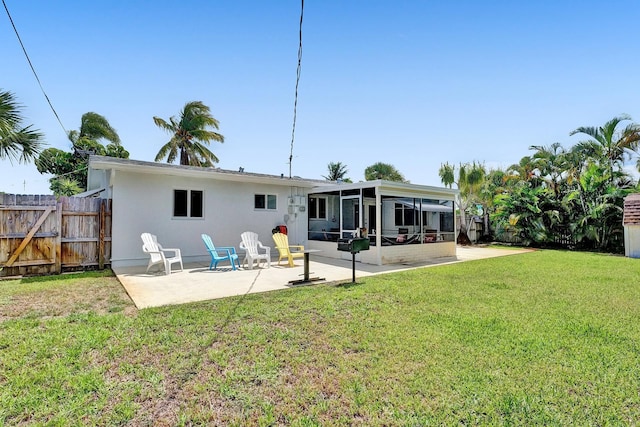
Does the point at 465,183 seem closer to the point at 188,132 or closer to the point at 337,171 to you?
the point at 337,171

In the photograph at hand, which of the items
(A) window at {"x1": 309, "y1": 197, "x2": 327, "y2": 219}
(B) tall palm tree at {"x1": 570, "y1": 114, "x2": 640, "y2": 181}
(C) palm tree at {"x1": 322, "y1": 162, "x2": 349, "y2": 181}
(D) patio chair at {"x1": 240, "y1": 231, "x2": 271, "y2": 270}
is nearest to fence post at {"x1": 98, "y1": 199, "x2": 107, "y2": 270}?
(D) patio chair at {"x1": 240, "y1": 231, "x2": 271, "y2": 270}

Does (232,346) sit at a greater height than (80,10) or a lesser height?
lesser

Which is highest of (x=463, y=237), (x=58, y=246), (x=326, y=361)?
(x=58, y=246)

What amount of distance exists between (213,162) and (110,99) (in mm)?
11938

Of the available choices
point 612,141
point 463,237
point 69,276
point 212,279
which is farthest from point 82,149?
point 612,141

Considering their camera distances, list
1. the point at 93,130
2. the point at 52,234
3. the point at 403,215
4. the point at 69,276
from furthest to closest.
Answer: the point at 93,130 → the point at 403,215 → the point at 52,234 → the point at 69,276

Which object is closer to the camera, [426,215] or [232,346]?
[232,346]

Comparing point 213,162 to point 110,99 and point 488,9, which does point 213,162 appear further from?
point 488,9

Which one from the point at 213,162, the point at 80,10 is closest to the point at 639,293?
the point at 80,10

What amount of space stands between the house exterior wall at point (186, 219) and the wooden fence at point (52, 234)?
0.38 metres

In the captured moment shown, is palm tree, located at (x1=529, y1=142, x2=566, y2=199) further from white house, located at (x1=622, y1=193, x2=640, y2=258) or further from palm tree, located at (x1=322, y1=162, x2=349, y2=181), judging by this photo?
palm tree, located at (x1=322, y1=162, x2=349, y2=181)

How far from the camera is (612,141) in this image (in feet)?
50.6

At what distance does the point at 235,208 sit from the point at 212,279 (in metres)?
4.25

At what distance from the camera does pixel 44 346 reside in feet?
12.0
